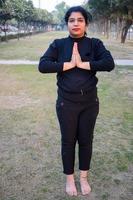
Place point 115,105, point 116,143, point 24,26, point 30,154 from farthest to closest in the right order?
point 24,26, point 115,105, point 116,143, point 30,154

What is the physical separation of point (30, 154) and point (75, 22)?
241cm

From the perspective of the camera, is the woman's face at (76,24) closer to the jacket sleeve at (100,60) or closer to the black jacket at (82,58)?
the black jacket at (82,58)

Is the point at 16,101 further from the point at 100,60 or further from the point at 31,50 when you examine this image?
the point at 31,50

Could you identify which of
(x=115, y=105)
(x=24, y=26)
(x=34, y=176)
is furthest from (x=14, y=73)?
(x=24, y=26)

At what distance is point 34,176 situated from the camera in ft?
16.2

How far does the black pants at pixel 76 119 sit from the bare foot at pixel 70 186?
247 millimetres

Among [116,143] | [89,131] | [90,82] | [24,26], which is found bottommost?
[24,26]

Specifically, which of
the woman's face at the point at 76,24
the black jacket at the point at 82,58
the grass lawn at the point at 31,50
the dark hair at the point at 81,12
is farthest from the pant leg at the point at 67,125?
the grass lawn at the point at 31,50

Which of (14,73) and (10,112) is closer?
(10,112)

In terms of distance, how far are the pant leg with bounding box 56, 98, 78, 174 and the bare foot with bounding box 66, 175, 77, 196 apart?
0.21 metres

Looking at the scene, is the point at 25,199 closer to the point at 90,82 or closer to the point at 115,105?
the point at 90,82

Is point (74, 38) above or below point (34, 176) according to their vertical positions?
above

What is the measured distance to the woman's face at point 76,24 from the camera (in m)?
3.90

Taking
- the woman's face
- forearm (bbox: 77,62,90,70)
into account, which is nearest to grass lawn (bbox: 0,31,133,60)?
the woman's face
